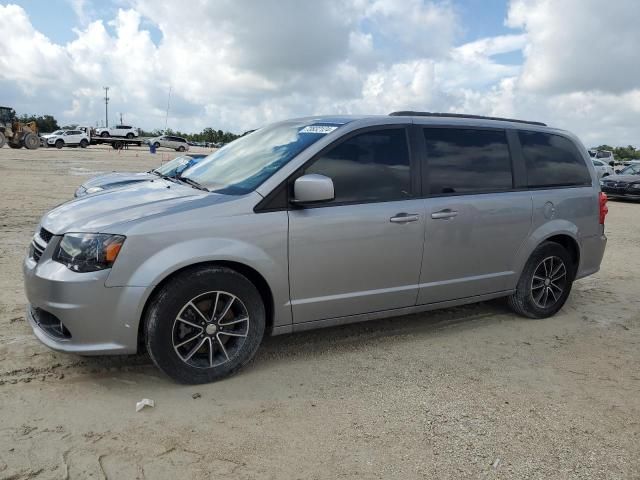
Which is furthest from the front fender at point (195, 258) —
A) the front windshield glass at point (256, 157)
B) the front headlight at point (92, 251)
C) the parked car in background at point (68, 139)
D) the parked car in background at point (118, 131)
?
the parked car in background at point (118, 131)

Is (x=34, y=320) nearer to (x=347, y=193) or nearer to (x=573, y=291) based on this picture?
(x=347, y=193)

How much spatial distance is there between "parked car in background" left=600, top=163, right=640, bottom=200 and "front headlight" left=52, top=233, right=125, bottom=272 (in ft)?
63.2

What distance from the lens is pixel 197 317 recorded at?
3.50m

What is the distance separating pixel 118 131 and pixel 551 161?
54.9 meters

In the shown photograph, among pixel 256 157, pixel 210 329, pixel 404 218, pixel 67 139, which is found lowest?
pixel 210 329

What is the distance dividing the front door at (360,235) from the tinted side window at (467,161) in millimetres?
252

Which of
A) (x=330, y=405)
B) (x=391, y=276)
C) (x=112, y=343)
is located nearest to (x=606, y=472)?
(x=330, y=405)

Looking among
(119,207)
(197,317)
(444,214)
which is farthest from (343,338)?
(119,207)

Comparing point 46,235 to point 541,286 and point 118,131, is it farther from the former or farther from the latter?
point 118,131

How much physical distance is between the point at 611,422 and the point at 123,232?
321cm

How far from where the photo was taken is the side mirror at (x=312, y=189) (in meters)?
3.59

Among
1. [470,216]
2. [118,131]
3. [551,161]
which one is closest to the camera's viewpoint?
[470,216]

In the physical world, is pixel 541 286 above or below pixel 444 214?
below

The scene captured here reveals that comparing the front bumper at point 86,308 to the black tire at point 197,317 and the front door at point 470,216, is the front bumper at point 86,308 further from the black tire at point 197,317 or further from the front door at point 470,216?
the front door at point 470,216
